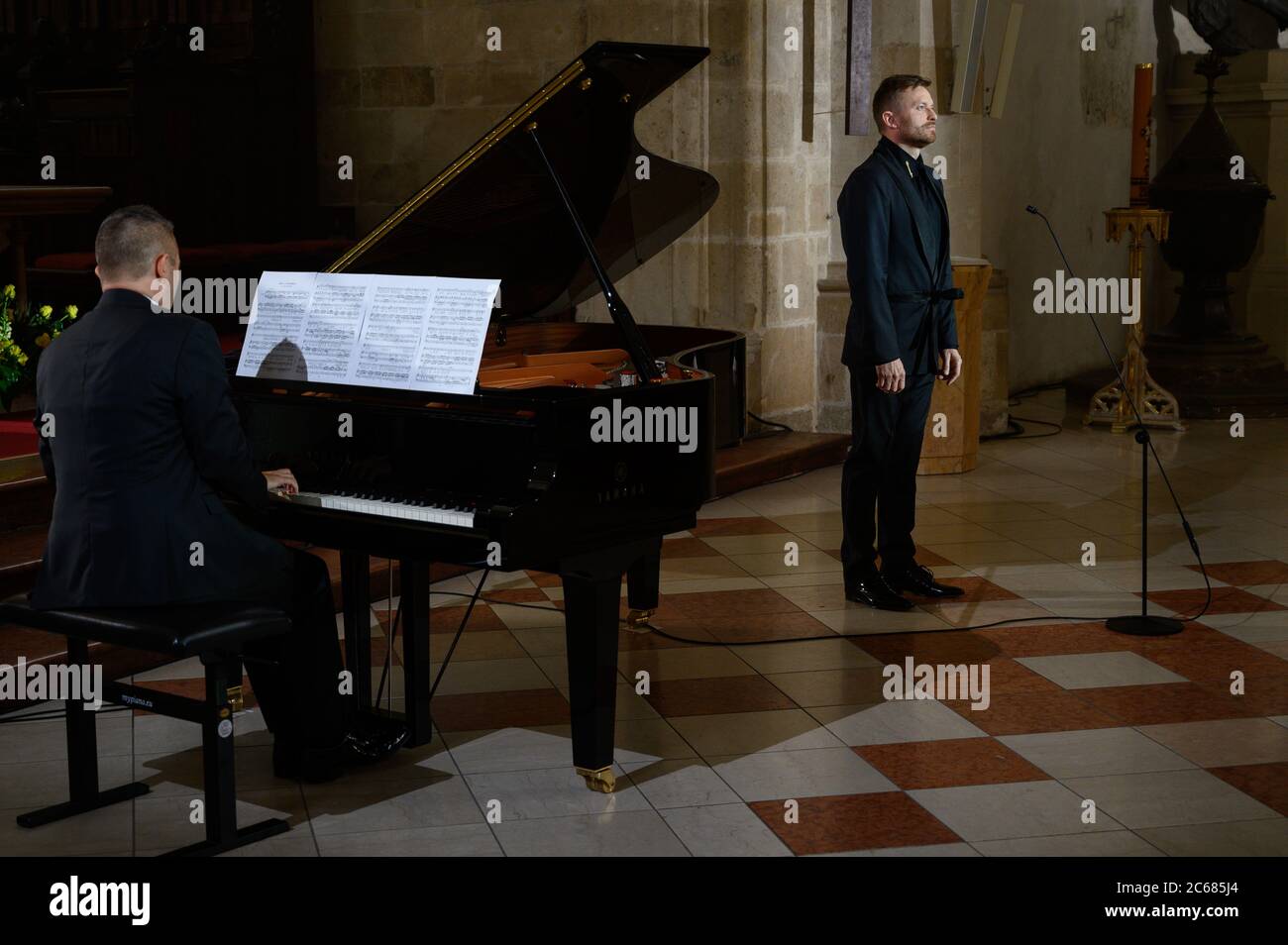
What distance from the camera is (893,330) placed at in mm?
5305

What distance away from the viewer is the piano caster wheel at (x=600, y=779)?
3926 mm

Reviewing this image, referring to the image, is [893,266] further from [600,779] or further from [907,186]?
[600,779]

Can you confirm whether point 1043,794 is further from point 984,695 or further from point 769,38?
point 769,38

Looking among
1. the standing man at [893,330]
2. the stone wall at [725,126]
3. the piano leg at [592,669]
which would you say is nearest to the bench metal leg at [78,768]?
the piano leg at [592,669]

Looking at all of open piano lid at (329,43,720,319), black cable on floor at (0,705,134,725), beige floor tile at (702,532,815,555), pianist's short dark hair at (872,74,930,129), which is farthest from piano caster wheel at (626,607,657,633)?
pianist's short dark hair at (872,74,930,129)

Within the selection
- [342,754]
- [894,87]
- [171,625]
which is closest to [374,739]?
[342,754]

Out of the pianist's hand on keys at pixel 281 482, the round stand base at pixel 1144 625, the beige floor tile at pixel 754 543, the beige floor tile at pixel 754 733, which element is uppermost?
the pianist's hand on keys at pixel 281 482

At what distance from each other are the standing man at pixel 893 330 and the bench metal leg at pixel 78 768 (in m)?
2.57

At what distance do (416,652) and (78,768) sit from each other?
2.70 ft

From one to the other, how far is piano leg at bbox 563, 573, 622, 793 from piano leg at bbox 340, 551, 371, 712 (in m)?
0.62

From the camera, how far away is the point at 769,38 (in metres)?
8.23

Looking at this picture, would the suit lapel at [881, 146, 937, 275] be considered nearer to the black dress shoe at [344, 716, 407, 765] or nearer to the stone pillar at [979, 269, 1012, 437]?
the black dress shoe at [344, 716, 407, 765]

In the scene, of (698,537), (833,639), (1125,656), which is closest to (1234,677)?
(1125,656)

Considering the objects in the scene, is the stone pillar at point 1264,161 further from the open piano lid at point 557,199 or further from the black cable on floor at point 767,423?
the open piano lid at point 557,199
